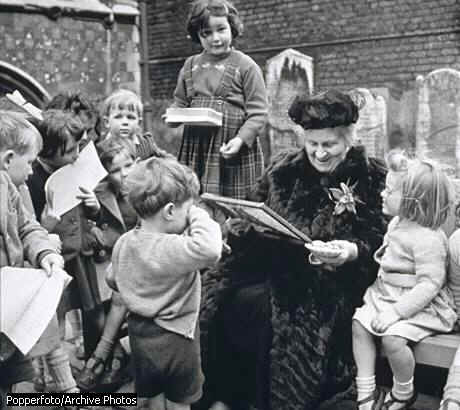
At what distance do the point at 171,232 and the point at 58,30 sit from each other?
7844 mm

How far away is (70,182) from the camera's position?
362 cm

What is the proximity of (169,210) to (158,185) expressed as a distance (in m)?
0.12

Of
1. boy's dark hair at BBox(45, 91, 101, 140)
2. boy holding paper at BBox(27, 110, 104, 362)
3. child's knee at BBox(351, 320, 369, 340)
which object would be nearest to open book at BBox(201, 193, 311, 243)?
child's knee at BBox(351, 320, 369, 340)

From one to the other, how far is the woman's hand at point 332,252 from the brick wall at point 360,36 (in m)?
9.32

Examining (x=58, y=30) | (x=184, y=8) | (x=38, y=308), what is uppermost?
(x=184, y=8)

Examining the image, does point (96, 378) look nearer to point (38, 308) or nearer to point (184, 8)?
point (38, 308)

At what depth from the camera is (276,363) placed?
10.6ft

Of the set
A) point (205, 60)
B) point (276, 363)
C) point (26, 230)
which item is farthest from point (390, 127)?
point (26, 230)

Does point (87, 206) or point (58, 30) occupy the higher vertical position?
point (58, 30)

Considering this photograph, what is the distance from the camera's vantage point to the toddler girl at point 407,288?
298 cm

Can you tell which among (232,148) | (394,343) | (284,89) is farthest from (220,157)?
(284,89)

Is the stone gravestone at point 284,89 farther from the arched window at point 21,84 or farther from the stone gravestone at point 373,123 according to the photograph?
the arched window at point 21,84

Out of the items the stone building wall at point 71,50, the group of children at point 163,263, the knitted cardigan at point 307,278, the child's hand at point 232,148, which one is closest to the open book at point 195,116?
the child's hand at point 232,148

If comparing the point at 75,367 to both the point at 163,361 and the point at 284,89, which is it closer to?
the point at 163,361
